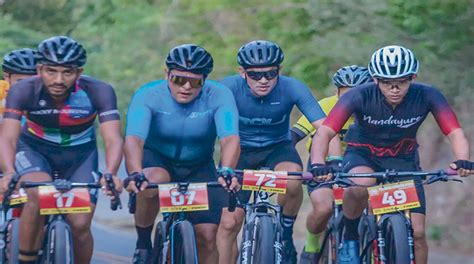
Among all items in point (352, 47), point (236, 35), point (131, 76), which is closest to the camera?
point (352, 47)

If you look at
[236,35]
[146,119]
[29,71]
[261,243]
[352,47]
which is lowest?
Result: [261,243]

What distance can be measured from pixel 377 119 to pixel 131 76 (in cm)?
1714

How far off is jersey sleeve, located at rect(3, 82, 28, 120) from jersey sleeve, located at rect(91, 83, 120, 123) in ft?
1.61

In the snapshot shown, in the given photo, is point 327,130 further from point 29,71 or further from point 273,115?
point 29,71

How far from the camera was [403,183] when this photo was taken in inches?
377

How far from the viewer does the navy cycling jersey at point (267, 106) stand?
11.0 meters

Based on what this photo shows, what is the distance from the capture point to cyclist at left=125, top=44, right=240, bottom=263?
9.71 m

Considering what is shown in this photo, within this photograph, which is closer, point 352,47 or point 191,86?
point 191,86

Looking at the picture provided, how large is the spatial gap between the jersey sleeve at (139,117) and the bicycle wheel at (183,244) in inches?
28.5

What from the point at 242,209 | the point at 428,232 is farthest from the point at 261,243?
the point at 428,232

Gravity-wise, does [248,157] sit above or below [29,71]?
below

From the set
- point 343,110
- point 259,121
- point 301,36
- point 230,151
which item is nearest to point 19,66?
point 259,121

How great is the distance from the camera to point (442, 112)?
393 inches

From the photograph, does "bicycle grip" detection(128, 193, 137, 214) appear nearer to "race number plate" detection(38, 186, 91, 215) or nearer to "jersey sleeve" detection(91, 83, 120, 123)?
"jersey sleeve" detection(91, 83, 120, 123)
